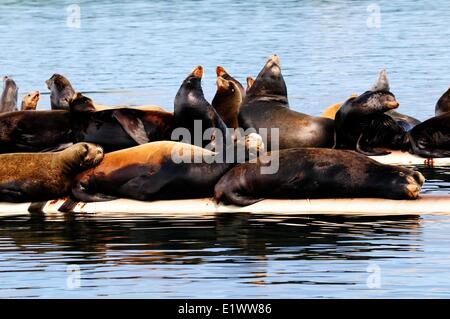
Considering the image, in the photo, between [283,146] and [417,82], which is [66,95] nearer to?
[283,146]

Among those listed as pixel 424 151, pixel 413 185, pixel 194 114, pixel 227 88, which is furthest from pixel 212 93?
pixel 413 185

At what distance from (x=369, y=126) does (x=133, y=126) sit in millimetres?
3100

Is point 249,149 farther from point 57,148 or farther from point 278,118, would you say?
point 278,118

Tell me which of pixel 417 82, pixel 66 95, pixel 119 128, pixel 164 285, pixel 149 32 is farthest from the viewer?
pixel 149 32

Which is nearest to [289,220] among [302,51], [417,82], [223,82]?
[223,82]

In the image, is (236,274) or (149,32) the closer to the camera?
(236,274)

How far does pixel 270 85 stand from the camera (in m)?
19.5

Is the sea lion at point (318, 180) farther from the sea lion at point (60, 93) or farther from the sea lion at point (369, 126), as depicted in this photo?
the sea lion at point (60, 93)

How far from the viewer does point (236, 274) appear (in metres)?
12.6

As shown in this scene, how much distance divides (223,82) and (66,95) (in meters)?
1.95

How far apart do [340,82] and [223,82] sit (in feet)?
35.4

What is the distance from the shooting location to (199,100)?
58.2ft

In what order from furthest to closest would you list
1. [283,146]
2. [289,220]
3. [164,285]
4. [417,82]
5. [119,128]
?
[417,82]
[283,146]
[119,128]
[289,220]
[164,285]

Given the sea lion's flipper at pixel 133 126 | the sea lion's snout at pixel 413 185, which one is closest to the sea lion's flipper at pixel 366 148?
the sea lion's flipper at pixel 133 126
